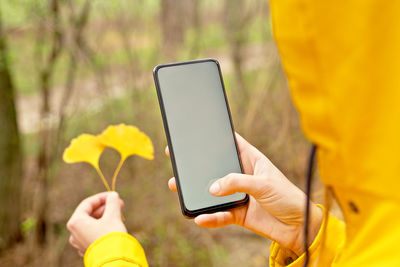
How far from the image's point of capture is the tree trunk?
2.88 m

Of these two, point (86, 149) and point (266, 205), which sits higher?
point (86, 149)

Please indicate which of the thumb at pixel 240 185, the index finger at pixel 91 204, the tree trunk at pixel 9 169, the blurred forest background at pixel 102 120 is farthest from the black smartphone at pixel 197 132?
the tree trunk at pixel 9 169

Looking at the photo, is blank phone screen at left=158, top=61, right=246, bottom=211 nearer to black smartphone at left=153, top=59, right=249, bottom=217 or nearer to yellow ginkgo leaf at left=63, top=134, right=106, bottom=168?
black smartphone at left=153, top=59, right=249, bottom=217

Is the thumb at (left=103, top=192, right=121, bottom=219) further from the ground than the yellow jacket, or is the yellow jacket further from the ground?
the yellow jacket

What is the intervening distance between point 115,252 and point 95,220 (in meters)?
0.17

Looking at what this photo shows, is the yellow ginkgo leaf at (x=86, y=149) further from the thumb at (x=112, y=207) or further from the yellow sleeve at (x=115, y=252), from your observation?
the yellow sleeve at (x=115, y=252)

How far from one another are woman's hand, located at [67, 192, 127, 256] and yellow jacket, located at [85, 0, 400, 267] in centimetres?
70

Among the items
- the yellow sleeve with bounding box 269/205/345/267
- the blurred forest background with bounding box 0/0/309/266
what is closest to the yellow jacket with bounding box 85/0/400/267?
the yellow sleeve with bounding box 269/205/345/267

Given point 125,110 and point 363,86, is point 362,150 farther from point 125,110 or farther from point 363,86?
point 125,110

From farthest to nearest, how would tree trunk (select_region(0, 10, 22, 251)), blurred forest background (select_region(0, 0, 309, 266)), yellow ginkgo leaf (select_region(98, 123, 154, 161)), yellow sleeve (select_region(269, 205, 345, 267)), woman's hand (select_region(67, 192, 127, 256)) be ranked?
tree trunk (select_region(0, 10, 22, 251))
blurred forest background (select_region(0, 0, 309, 266))
yellow ginkgo leaf (select_region(98, 123, 154, 161))
woman's hand (select_region(67, 192, 127, 256))
yellow sleeve (select_region(269, 205, 345, 267))

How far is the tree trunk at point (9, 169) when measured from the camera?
2.88 metres

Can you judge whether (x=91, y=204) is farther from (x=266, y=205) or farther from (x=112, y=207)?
(x=266, y=205)

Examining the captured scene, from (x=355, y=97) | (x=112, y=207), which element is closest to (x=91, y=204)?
(x=112, y=207)

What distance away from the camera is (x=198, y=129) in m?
1.13
